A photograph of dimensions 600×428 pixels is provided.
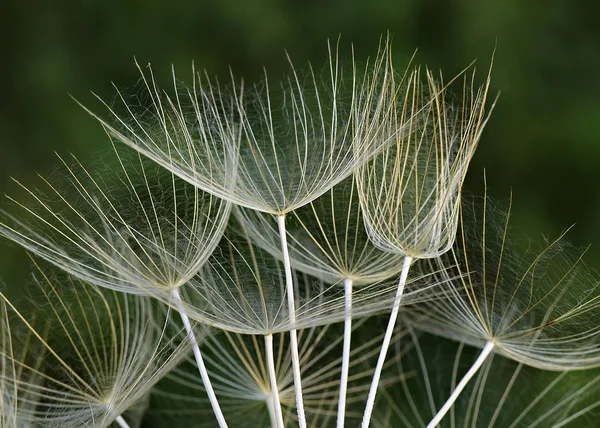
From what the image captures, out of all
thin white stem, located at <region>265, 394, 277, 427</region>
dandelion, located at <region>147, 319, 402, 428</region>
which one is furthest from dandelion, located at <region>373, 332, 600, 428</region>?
thin white stem, located at <region>265, 394, 277, 427</region>

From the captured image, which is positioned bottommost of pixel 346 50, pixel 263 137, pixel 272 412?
pixel 272 412

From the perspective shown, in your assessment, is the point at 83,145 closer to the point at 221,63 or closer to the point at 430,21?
the point at 221,63

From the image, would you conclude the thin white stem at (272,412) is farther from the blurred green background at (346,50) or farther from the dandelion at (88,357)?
the blurred green background at (346,50)

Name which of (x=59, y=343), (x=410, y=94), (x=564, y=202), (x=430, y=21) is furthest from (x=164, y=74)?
(x=410, y=94)

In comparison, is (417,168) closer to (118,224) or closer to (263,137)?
(263,137)

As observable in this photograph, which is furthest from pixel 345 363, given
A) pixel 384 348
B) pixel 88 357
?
pixel 88 357

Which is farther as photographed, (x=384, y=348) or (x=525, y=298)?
(x=525, y=298)

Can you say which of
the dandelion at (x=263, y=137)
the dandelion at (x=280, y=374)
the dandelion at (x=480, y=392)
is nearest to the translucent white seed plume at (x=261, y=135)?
the dandelion at (x=263, y=137)
